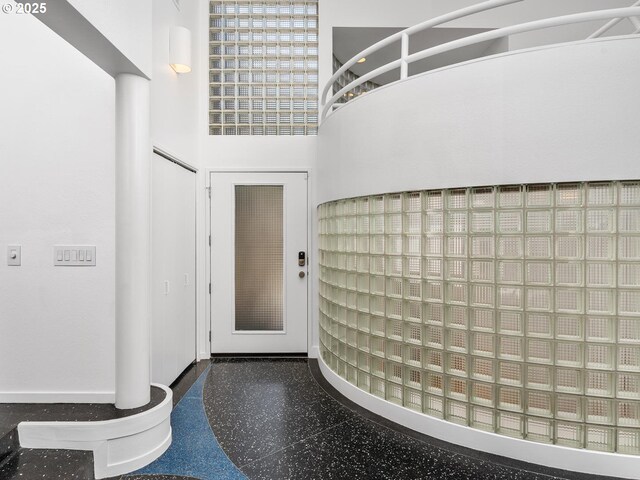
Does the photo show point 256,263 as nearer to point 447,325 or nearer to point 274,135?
point 274,135

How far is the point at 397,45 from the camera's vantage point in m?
4.94

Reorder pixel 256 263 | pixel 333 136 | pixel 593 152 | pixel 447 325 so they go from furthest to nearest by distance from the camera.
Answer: pixel 256 263
pixel 333 136
pixel 447 325
pixel 593 152

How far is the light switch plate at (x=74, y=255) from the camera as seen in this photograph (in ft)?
8.27

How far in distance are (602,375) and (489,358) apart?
57 cm

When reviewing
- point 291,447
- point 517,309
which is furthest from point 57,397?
point 517,309

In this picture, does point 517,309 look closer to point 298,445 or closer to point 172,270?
point 298,445

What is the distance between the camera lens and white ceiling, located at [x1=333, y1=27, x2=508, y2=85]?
4.48 meters

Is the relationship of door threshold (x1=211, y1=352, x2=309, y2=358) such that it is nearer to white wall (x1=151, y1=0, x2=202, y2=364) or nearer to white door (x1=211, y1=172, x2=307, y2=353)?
white door (x1=211, y1=172, x2=307, y2=353)

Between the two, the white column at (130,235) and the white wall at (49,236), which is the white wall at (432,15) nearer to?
the white column at (130,235)

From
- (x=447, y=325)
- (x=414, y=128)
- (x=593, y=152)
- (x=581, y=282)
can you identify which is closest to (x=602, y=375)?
(x=581, y=282)

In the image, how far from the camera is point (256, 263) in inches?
167

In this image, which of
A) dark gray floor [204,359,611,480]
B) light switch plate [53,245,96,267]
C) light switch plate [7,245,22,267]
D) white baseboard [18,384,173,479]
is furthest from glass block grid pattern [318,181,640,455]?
light switch plate [7,245,22,267]

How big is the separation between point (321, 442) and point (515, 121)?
2.35m

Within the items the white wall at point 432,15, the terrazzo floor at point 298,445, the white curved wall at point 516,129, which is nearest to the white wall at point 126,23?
the white curved wall at point 516,129
